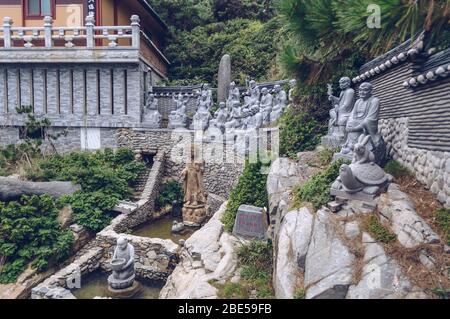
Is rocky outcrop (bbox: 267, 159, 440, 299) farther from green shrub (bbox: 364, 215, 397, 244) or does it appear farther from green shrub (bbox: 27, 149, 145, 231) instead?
green shrub (bbox: 27, 149, 145, 231)

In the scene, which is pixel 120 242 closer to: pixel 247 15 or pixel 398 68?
pixel 398 68

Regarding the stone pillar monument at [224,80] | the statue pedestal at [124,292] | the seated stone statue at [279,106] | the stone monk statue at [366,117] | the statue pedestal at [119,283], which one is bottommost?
the statue pedestal at [124,292]

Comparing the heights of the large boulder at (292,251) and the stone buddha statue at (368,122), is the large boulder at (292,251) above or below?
below

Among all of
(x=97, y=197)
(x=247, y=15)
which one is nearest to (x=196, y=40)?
(x=247, y=15)

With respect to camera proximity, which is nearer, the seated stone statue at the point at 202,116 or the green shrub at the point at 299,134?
the green shrub at the point at 299,134

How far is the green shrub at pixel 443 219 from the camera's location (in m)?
5.32

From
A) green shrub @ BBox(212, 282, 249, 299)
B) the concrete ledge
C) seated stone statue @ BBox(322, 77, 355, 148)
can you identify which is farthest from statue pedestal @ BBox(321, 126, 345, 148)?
the concrete ledge

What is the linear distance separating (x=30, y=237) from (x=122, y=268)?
3523 millimetres

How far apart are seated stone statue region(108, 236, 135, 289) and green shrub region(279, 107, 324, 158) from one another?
513 centimetres

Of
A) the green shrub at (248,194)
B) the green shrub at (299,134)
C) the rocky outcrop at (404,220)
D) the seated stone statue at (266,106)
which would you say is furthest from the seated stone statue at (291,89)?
the rocky outcrop at (404,220)

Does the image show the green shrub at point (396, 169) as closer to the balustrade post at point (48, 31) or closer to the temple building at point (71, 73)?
the temple building at point (71, 73)

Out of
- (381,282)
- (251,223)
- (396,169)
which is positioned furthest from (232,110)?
(381,282)

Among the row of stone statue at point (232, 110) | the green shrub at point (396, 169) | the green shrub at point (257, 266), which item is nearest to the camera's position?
the green shrub at point (257, 266)

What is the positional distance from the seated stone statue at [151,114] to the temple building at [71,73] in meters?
0.30
